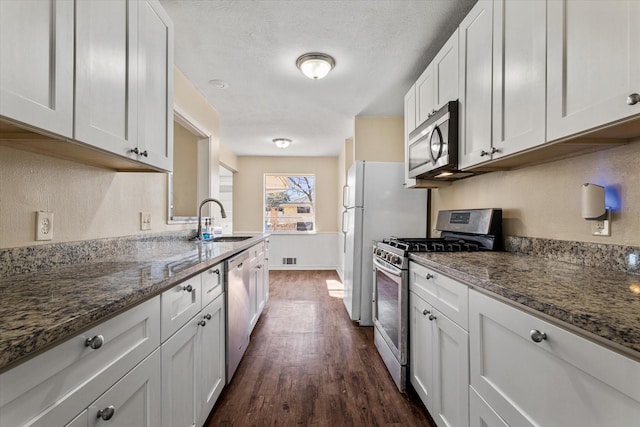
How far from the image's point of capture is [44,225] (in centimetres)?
122

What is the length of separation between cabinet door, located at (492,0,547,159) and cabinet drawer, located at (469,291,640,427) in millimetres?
755

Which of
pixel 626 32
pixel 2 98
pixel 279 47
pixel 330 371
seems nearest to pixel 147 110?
pixel 2 98

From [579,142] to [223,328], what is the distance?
2011 mm

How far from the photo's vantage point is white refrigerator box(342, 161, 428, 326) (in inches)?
120

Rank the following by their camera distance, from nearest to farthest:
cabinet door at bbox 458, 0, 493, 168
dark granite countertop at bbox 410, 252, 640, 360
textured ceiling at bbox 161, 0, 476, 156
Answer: dark granite countertop at bbox 410, 252, 640, 360 → cabinet door at bbox 458, 0, 493, 168 → textured ceiling at bbox 161, 0, 476, 156

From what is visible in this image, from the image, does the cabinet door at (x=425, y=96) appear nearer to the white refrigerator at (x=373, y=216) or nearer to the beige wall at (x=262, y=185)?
the white refrigerator at (x=373, y=216)

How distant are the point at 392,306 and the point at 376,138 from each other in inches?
92.1

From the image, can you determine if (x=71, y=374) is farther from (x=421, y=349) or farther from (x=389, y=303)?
(x=389, y=303)

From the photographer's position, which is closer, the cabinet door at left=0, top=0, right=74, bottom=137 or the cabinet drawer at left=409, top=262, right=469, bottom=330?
the cabinet door at left=0, top=0, right=74, bottom=137

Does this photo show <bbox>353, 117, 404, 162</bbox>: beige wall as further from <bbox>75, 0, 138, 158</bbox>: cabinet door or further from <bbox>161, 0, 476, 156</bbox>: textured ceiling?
<bbox>75, 0, 138, 158</bbox>: cabinet door

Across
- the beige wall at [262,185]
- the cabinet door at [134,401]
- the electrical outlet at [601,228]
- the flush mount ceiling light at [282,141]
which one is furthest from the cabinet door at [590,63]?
the beige wall at [262,185]

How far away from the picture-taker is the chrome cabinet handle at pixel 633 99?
0.84m

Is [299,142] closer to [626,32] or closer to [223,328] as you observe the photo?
[223,328]

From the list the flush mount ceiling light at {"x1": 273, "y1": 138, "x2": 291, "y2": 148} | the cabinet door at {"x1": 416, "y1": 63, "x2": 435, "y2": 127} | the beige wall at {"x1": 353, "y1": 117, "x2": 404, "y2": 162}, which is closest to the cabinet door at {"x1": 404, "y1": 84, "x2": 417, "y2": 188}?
the cabinet door at {"x1": 416, "y1": 63, "x2": 435, "y2": 127}
